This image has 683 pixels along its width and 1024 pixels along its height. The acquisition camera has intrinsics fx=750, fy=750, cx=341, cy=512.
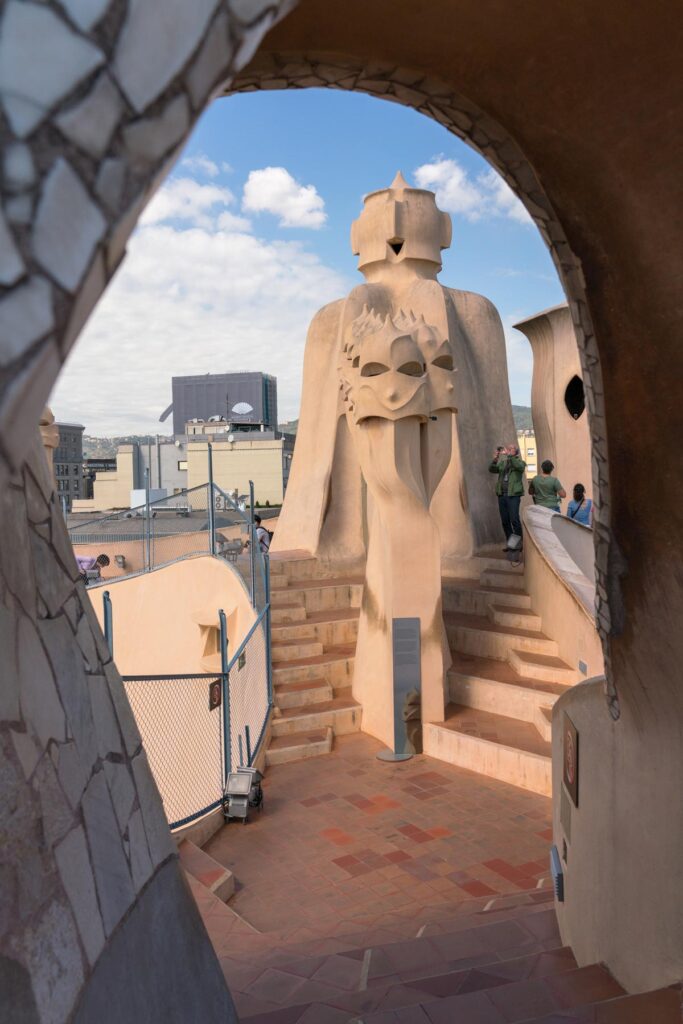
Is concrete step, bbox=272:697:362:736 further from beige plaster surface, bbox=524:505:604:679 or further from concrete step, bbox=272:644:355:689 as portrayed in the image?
beige plaster surface, bbox=524:505:604:679

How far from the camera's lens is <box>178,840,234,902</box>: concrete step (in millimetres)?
4746

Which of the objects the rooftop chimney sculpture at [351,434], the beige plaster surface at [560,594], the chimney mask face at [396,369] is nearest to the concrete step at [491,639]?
the beige plaster surface at [560,594]

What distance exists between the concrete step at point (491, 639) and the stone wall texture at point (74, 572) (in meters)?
6.20

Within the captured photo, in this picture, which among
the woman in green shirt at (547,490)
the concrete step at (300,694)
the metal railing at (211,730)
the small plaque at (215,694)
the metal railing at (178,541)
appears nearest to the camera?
the small plaque at (215,694)

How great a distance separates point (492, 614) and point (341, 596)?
1.99m

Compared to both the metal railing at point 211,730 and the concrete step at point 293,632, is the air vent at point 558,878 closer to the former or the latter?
the metal railing at point 211,730

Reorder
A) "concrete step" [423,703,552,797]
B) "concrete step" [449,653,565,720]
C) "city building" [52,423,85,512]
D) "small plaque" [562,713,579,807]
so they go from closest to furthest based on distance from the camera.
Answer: "small plaque" [562,713,579,807] < "concrete step" [423,703,552,797] < "concrete step" [449,653,565,720] < "city building" [52,423,85,512]

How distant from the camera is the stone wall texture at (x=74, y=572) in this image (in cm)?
75

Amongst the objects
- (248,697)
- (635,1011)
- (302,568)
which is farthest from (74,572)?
(302,568)

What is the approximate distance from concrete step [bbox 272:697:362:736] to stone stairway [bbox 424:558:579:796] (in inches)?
36.1

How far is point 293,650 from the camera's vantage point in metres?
8.57

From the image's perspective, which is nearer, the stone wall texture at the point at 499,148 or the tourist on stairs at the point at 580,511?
the stone wall texture at the point at 499,148

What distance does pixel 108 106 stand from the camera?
80cm

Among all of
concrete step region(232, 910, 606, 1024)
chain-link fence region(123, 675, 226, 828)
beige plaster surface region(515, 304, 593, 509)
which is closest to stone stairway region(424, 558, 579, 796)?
chain-link fence region(123, 675, 226, 828)
